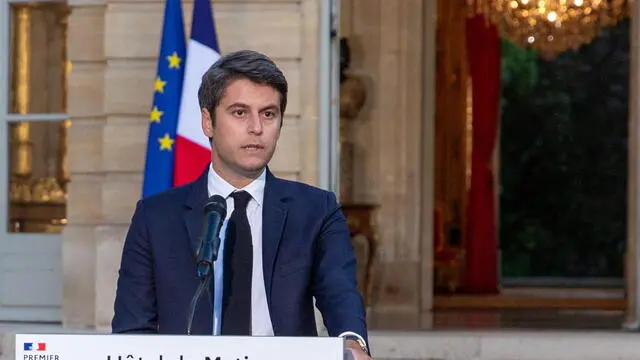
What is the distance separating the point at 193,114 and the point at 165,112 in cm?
18

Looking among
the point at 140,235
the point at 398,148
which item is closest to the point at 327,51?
the point at 398,148

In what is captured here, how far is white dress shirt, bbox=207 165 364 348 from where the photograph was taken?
9.41ft

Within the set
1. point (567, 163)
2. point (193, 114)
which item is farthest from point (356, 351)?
point (567, 163)

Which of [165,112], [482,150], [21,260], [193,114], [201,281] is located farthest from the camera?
[482,150]

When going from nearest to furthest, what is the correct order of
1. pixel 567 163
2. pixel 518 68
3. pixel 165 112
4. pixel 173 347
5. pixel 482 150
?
pixel 173 347, pixel 165 112, pixel 482 150, pixel 518 68, pixel 567 163

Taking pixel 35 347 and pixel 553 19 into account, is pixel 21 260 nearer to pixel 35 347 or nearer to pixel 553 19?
pixel 35 347

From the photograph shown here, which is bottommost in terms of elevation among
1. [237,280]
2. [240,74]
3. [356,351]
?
[356,351]

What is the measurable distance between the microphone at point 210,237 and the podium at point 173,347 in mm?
182

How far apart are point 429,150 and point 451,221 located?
4344mm

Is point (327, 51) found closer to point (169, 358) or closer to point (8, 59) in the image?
point (8, 59)

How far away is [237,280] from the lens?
2.90 metres

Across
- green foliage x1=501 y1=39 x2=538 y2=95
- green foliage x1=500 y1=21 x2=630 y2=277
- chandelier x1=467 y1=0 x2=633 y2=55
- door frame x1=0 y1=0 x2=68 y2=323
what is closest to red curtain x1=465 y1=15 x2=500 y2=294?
chandelier x1=467 y1=0 x2=633 y2=55

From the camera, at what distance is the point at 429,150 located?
10812 mm

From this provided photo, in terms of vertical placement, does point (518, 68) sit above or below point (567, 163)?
above
